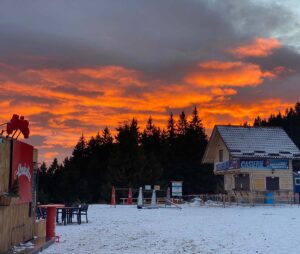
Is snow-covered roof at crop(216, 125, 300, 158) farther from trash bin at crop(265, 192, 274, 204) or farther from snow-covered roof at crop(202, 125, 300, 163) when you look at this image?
trash bin at crop(265, 192, 274, 204)

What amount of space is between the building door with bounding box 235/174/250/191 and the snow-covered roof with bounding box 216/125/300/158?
2.14 meters

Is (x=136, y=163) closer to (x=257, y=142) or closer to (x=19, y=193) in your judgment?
(x=257, y=142)

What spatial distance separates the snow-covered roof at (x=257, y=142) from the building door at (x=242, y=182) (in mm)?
2140

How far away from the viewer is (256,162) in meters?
38.9

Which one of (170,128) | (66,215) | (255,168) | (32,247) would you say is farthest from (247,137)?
(170,128)

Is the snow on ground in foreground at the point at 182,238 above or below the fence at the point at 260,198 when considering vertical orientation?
below

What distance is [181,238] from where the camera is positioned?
1423 cm

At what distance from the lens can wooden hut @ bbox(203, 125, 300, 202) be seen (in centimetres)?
3859

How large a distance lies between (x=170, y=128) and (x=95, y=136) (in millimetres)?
13601

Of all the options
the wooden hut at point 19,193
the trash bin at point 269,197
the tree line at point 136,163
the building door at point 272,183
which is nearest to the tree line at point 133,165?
the tree line at point 136,163

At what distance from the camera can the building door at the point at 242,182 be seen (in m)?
39.4

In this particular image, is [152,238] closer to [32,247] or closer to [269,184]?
[32,247]

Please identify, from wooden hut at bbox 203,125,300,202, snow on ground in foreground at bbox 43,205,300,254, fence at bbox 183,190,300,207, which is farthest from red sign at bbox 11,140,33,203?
wooden hut at bbox 203,125,300,202

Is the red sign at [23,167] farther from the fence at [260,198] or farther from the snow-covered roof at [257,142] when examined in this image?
the snow-covered roof at [257,142]
